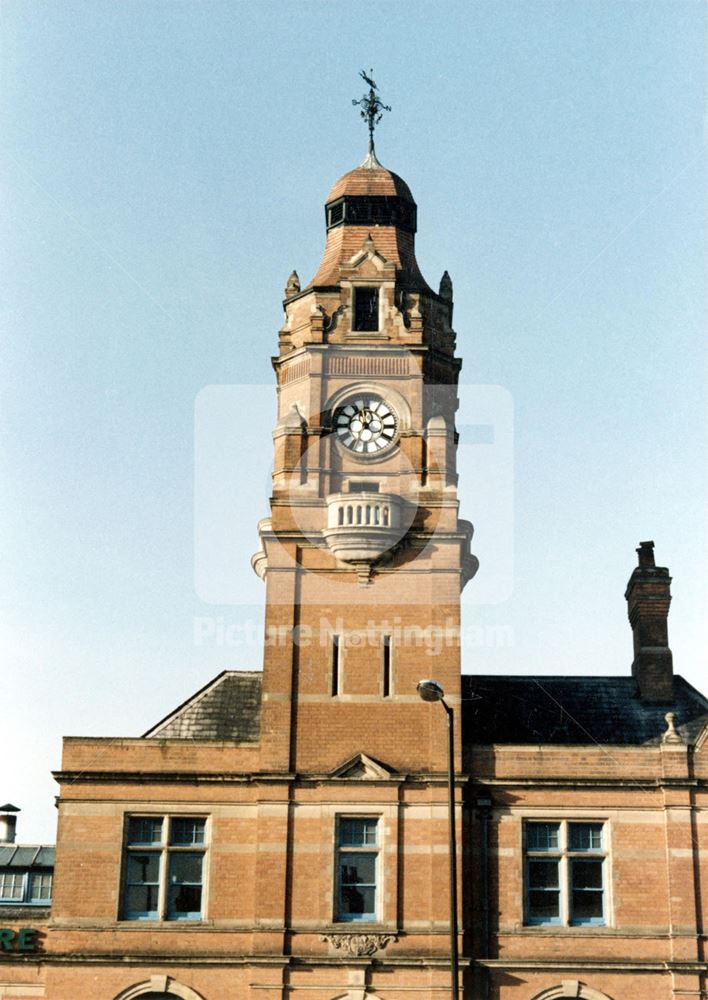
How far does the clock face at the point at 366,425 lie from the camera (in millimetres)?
40094

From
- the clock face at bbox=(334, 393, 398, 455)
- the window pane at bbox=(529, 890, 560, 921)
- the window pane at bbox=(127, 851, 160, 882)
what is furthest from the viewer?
the clock face at bbox=(334, 393, 398, 455)

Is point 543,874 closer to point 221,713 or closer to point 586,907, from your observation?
point 586,907

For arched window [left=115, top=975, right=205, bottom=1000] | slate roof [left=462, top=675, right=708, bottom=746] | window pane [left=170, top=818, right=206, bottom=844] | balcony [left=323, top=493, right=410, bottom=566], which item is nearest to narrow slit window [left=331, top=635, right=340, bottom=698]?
balcony [left=323, top=493, right=410, bottom=566]

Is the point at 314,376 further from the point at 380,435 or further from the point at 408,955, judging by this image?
the point at 408,955

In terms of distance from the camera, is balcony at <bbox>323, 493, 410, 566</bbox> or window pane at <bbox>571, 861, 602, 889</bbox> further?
balcony at <bbox>323, 493, 410, 566</bbox>

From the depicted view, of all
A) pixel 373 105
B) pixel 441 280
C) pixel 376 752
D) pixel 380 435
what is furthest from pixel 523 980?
pixel 373 105

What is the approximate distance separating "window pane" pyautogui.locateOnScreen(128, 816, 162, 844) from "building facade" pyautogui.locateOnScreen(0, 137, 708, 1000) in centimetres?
6

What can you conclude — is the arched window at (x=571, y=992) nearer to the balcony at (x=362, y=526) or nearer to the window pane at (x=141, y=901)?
the window pane at (x=141, y=901)

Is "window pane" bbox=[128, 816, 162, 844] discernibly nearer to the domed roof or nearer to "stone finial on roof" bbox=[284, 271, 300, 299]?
"stone finial on roof" bbox=[284, 271, 300, 299]

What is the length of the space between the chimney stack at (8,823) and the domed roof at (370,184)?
2249 centimetres

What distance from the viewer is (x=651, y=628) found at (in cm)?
4116

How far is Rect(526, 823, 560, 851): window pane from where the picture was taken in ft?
119

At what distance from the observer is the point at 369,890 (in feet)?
117

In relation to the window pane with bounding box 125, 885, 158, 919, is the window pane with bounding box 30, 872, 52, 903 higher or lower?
higher
